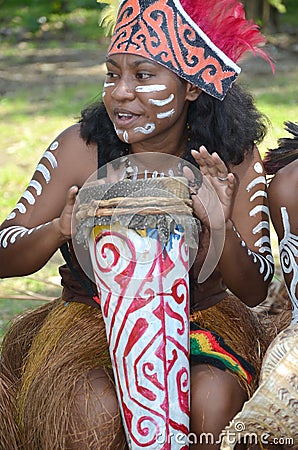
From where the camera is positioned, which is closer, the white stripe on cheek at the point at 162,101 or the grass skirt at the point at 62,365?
the grass skirt at the point at 62,365

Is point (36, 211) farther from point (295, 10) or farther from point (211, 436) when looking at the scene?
point (295, 10)

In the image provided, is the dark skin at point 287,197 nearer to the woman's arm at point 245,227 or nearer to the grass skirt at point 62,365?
the woman's arm at point 245,227

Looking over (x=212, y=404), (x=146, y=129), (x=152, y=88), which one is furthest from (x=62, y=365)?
(x=152, y=88)

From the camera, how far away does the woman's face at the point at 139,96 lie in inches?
102

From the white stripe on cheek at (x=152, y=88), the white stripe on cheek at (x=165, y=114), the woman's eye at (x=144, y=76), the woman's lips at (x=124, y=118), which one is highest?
the woman's eye at (x=144, y=76)

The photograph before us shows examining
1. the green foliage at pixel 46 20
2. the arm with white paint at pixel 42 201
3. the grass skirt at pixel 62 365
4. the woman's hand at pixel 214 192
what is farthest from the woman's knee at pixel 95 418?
the green foliage at pixel 46 20

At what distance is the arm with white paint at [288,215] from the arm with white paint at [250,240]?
94mm

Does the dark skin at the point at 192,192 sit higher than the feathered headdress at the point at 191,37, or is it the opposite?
the feathered headdress at the point at 191,37

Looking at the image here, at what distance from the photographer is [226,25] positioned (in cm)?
268

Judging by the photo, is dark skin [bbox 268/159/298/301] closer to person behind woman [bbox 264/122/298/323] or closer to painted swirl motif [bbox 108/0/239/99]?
person behind woman [bbox 264/122/298/323]

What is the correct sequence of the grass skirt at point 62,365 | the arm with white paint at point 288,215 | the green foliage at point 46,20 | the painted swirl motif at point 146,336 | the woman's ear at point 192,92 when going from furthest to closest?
1. the green foliage at point 46,20
2. the woman's ear at point 192,92
3. the arm with white paint at point 288,215
4. the grass skirt at point 62,365
5. the painted swirl motif at point 146,336

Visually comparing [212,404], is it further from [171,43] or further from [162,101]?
[171,43]

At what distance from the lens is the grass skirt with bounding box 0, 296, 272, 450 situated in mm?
2488

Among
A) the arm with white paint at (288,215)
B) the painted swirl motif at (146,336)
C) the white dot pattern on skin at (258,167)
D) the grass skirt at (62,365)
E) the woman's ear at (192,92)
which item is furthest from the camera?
the white dot pattern on skin at (258,167)
